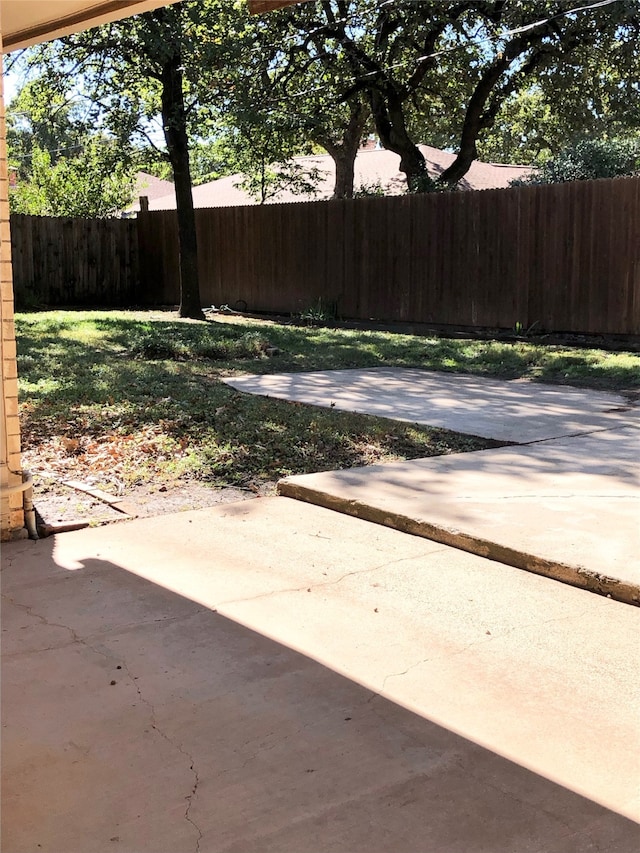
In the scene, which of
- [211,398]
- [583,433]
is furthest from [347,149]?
[583,433]

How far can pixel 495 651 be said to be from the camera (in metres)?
3.02

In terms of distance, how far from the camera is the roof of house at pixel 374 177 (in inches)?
969

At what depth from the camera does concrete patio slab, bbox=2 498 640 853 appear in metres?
2.10

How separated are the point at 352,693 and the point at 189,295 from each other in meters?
13.3

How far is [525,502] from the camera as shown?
4516mm

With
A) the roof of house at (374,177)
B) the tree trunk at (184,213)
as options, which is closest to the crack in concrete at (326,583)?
the tree trunk at (184,213)

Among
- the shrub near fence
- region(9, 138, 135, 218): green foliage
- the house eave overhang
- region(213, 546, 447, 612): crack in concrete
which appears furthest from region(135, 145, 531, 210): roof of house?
region(213, 546, 447, 612): crack in concrete

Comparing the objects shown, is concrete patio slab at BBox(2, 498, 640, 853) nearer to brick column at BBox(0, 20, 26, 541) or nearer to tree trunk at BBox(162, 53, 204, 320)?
brick column at BBox(0, 20, 26, 541)

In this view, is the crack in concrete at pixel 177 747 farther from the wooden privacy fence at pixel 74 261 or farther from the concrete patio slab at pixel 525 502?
the wooden privacy fence at pixel 74 261

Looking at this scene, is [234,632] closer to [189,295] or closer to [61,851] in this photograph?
[61,851]

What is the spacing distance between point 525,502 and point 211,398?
3.41 meters

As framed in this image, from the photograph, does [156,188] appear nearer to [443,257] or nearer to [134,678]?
[443,257]

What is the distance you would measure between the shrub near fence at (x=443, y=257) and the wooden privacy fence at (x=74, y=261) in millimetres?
521

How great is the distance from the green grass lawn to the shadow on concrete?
7.59ft
